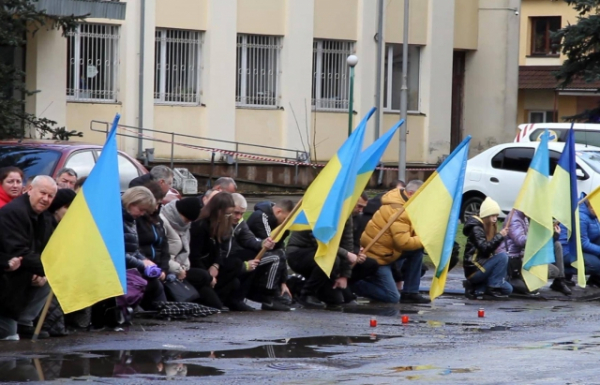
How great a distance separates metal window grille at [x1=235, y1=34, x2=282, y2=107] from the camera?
100ft

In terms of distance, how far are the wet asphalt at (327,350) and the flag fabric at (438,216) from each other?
0.55 meters

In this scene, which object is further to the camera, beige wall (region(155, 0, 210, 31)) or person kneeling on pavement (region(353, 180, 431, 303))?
beige wall (region(155, 0, 210, 31))

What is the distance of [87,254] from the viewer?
10.3 meters

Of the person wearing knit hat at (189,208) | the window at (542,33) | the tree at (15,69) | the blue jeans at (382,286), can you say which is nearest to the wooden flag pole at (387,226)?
the blue jeans at (382,286)

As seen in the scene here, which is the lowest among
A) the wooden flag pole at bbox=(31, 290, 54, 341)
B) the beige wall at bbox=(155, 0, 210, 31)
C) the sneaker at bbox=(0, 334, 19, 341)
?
the sneaker at bbox=(0, 334, 19, 341)

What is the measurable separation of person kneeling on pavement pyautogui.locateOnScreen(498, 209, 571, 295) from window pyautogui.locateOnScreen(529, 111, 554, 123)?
39.6m

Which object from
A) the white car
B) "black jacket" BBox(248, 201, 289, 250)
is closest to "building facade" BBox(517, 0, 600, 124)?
the white car

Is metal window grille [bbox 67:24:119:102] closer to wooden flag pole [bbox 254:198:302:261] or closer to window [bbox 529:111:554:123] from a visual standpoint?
wooden flag pole [bbox 254:198:302:261]

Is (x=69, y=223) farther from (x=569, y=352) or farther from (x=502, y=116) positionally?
(x=502, y=116)

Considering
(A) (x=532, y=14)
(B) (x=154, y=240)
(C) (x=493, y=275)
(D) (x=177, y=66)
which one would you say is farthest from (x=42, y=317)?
(A) (x=532, y=14)

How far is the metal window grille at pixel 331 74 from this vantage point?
3188 cm

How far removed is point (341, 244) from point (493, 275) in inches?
89.2

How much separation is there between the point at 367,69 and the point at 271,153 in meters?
3.41

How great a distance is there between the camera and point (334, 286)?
1403 cm
